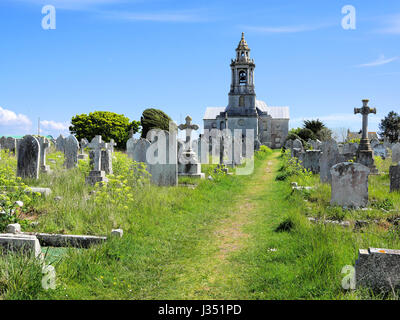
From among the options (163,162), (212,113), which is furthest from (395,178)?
(212,113)

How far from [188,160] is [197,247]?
7.61 meters

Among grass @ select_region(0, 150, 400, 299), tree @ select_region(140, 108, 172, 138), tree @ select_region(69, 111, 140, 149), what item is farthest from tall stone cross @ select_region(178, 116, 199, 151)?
tree @ select_region(69, 111, 140, 149)

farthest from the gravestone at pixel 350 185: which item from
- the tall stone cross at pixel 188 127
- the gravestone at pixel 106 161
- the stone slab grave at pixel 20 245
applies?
the gravestone at pixel 106 161

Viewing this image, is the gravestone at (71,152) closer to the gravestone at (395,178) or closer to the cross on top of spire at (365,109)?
the gravestone at (395,178)

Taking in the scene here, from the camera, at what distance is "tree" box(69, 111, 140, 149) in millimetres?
47875

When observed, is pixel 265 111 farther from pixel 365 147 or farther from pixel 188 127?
pixel 188 127

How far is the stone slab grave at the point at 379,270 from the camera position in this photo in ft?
13.5

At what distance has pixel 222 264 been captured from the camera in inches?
216

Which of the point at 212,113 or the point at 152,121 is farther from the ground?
the point at 212,113

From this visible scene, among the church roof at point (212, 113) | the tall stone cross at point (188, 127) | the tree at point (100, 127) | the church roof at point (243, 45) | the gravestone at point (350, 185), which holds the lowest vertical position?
the gravestone at point (350, 185)

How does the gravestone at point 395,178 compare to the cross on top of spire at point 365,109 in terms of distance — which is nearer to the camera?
the gravestone at point 395,178

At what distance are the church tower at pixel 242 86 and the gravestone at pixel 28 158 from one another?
48859 millimetres
